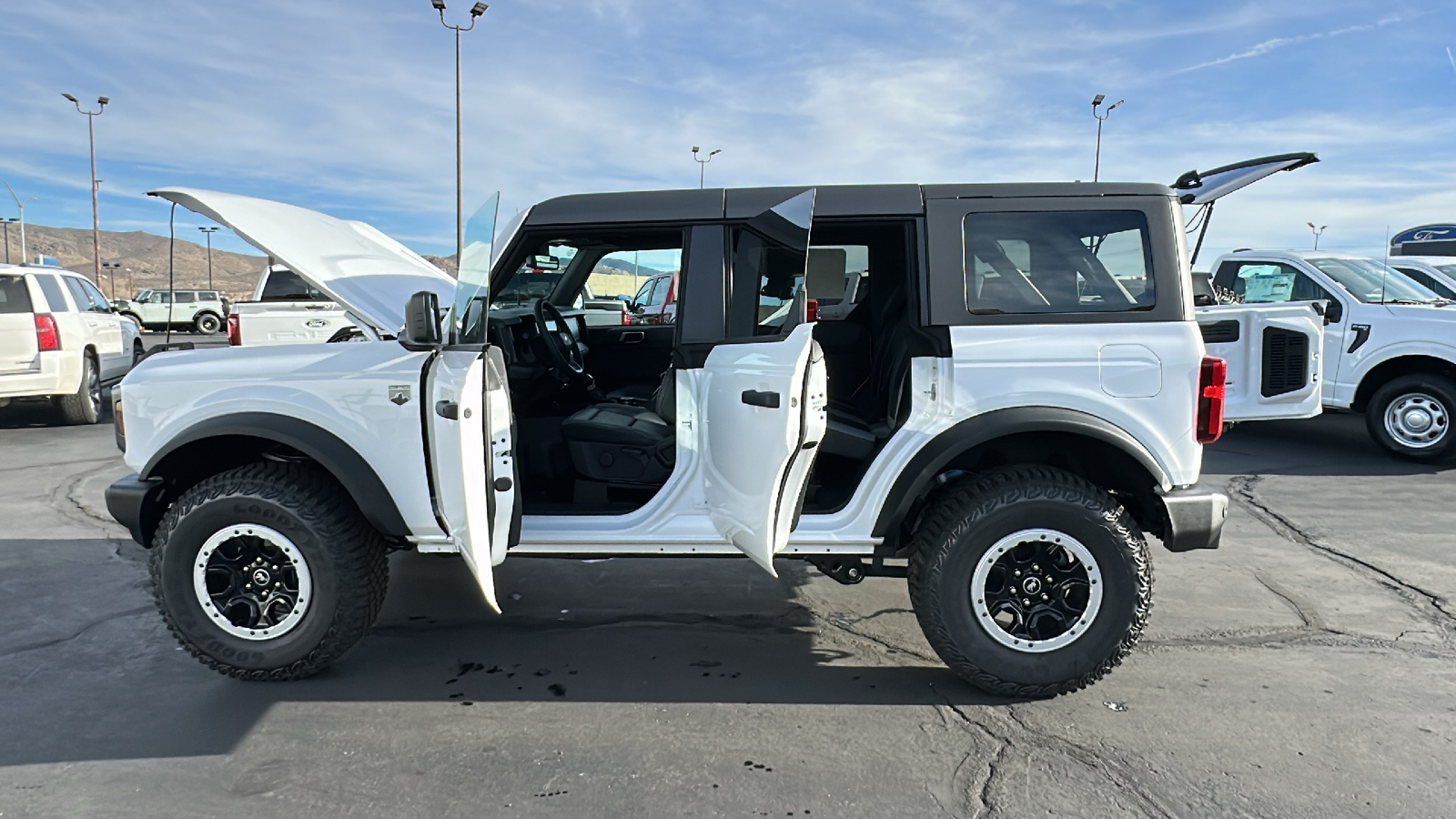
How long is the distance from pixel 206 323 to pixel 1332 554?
115 feet

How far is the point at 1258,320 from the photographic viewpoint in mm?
6211

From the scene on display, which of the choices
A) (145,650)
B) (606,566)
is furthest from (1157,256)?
(145,650)

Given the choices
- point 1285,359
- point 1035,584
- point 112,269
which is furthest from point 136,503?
point 112,269

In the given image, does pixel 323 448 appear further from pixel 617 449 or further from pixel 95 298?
pixel 95 298

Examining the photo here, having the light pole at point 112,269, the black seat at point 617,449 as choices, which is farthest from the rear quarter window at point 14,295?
the light pole at point 112,269

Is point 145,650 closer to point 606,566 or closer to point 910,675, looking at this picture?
point 606,566

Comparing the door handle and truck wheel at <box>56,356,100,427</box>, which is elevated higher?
the door handle

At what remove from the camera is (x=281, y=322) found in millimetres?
10297

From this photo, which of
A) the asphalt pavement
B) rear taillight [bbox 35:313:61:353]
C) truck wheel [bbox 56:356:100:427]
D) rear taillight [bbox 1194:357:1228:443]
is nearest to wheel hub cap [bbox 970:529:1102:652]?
the asphalt pavement

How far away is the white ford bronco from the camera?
10.7ft

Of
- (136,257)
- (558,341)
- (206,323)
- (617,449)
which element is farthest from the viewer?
(136,257)

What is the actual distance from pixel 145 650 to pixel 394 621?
3.23ft

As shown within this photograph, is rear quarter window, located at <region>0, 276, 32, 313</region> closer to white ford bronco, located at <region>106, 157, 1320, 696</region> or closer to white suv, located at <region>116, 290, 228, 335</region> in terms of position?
white ford bronco, located at <region>106, 157, 1320, 696</region>

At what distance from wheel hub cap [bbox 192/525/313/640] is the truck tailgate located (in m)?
7.18
